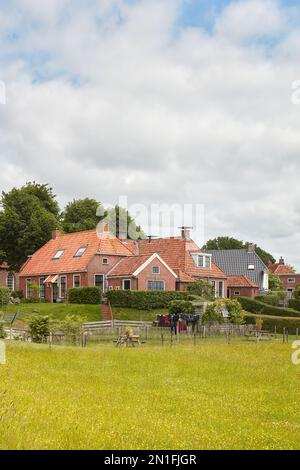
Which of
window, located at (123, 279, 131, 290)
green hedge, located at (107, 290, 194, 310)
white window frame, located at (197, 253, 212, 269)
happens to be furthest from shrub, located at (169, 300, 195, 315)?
white window frame, located at (197, 253, 212, 269)

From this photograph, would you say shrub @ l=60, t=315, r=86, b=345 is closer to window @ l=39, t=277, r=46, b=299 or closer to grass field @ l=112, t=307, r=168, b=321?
grass field @ l=112, t=307, r=168, b=321

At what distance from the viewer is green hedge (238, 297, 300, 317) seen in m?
61.1

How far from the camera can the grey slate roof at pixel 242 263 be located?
90431mm

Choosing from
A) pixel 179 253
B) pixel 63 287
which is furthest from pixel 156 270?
pixel 63 287

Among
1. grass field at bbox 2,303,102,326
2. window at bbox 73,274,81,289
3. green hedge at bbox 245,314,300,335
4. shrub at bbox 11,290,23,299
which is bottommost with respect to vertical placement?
green hedge at bbox 245,314,300,335

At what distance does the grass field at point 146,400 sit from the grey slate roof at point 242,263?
59.9 metres

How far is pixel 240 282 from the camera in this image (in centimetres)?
8138

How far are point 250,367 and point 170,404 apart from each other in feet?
31.1

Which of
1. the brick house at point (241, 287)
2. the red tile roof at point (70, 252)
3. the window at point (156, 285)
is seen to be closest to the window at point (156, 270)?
the window at point (156, 285)

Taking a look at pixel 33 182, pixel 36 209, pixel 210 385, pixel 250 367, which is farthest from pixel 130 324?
pixel 33 182

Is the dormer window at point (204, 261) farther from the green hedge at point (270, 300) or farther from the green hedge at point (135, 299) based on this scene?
the green hedge at point (135, 299)

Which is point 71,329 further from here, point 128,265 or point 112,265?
point 112,265

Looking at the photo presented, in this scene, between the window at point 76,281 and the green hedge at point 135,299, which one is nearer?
the green hedge at point 135,299

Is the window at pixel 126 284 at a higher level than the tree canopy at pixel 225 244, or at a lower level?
lower
